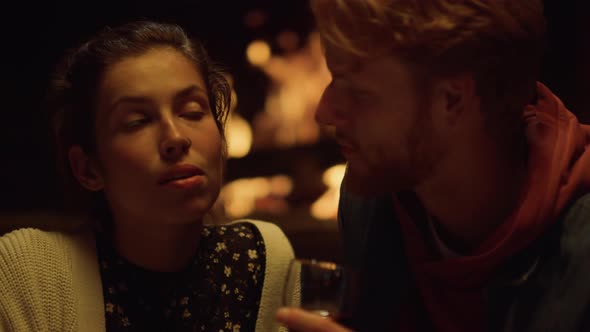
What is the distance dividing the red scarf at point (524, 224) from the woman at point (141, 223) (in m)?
0.36

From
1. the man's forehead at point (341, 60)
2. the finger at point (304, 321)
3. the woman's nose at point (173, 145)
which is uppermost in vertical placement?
the man's forehead at point (341, 60)

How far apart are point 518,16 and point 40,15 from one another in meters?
3.11

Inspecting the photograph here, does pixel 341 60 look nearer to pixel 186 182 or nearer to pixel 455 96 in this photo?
pixel 455 96

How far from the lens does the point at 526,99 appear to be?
51.9 inches

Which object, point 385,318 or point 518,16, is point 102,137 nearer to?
point 385,318

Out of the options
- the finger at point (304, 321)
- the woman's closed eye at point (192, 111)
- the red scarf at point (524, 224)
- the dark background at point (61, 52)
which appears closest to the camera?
the finger at point (304, 321)

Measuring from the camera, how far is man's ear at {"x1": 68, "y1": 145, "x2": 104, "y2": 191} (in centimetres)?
151

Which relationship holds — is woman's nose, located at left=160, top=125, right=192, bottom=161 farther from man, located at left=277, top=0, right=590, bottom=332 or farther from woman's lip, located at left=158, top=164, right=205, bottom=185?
man, located at left=277, top=0, right=590, bottom=332

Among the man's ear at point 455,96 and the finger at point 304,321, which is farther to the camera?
the man's ear at point 455,96

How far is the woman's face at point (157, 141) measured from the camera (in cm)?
137

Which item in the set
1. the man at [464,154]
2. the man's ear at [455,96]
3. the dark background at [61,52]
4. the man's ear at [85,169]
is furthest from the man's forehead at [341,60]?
the dark background at [61,52]

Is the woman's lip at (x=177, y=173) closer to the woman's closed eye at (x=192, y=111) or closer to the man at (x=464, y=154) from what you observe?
the woman's closed eye at (x=192, y=111)

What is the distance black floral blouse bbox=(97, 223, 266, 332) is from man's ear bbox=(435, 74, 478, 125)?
0.55 metres

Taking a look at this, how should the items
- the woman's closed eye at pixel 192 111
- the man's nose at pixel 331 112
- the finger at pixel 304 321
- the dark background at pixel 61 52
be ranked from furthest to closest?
1. the dark background at pixel 61 52
2. the woman's closed eye at pixel 192 111
3. the man's nose at pixel 331 112
4. the finger at pixel 304 321
